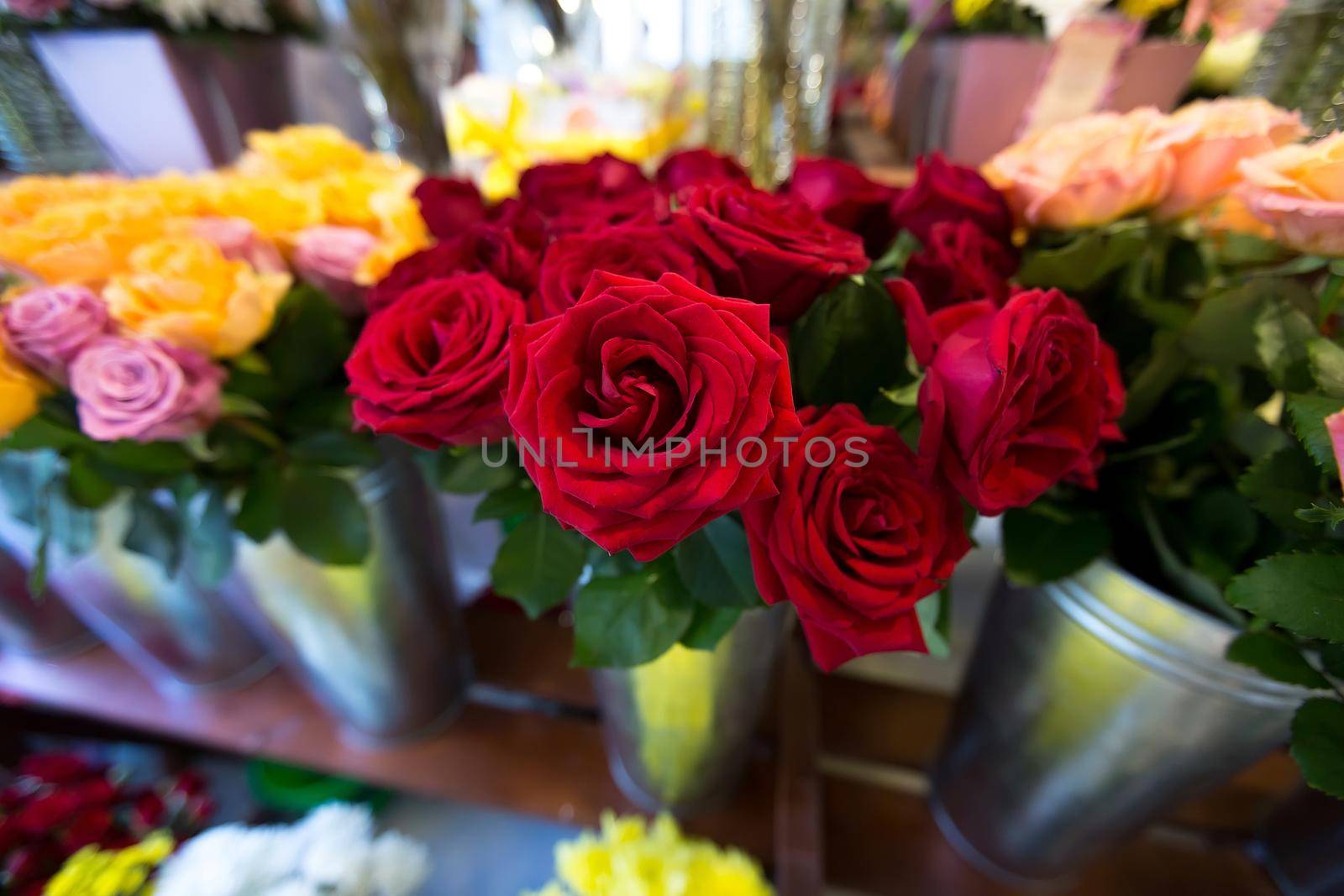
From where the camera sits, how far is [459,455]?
302 mm

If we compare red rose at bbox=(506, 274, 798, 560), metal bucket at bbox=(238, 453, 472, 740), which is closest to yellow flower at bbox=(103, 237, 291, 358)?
metal bucket at bbox=(238, 453, 472, 740)

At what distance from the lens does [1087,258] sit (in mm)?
282

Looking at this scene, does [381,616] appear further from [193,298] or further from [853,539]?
[853,539]

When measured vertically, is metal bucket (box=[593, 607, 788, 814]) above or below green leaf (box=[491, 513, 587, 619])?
below

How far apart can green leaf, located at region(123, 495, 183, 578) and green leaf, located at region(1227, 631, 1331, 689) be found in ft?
1.81

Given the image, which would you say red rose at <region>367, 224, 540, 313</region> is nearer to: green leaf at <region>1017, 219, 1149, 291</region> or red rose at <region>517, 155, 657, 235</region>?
red rose at <region>517, 155, 657, 235</region>

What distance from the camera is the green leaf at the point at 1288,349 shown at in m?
Answer: 0.25

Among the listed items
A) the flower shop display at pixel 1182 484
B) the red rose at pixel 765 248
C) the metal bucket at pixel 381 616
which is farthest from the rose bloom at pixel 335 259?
the flower shop display at pixel 1182 484

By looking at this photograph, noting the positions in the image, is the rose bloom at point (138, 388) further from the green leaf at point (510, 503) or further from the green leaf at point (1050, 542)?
the green leaf at point (1050, 542)

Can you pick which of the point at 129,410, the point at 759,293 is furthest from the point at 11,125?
the point at 759,293

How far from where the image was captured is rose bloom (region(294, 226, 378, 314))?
36 centimetres

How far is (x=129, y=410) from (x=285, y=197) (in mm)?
185

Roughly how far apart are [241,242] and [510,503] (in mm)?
232

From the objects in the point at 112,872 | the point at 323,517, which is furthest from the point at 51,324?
the point at 112,872
